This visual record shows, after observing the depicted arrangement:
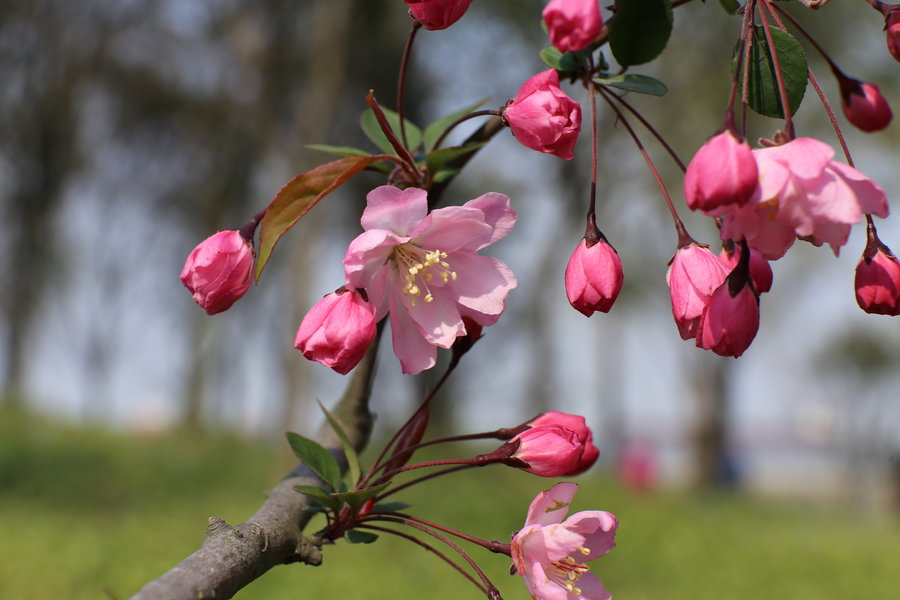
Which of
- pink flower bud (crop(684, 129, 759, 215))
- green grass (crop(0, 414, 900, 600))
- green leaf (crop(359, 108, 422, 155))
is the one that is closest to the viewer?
pink flower bud (crop(684, 129, 759, 215))

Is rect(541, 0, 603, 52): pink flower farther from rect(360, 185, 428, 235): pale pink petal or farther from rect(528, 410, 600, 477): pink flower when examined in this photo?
rect(528, 410, 600, 477): pink flower

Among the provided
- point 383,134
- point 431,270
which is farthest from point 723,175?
point 383,134

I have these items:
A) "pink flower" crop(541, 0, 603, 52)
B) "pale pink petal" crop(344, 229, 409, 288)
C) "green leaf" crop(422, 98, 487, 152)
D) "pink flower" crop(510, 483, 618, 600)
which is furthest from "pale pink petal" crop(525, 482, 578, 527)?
"green leaf" crop(422, 98, 487, 152)

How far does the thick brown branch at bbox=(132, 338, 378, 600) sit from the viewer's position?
587 millimetres

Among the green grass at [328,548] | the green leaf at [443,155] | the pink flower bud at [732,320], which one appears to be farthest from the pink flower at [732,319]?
the green grass at [328,548]

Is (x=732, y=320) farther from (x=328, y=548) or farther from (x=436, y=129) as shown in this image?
(x=328, y=548)

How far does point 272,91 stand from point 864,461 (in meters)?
10.4

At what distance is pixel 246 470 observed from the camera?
676 cm

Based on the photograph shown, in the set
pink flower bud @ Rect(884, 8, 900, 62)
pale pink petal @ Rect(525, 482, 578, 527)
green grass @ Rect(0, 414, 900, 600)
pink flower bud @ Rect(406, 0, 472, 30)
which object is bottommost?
green grass @ Rect(0, 414, 900, 600)

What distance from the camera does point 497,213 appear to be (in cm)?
77

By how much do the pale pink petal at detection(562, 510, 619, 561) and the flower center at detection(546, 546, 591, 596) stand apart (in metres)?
0.01

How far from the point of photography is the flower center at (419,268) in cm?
76

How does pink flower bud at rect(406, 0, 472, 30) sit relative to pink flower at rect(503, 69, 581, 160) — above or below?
above

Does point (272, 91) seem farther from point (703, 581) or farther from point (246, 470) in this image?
point (703, 581)
